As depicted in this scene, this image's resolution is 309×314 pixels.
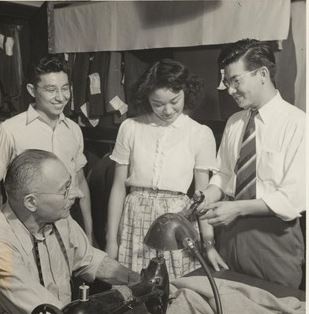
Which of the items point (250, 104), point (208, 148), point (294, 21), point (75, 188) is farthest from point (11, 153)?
point (294, 21)

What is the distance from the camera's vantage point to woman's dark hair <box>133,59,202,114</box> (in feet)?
3.09

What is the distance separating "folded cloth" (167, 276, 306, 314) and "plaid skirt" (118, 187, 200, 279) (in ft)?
0.71

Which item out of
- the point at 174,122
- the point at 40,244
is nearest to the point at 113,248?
the point at 40,244

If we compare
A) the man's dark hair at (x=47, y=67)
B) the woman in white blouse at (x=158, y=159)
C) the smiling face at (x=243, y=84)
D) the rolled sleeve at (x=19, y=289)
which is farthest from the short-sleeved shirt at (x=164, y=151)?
the rolled sleeve at (x=19, y=289)

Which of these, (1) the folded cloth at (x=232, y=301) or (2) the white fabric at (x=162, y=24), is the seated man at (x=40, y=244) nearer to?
(1) the folded cloth at (x=232, y=301)

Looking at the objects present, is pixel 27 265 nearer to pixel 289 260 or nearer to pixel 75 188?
pixel 75 188

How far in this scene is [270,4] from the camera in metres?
0.82

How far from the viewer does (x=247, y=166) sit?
0.88 metres

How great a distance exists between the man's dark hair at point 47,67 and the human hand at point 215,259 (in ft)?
1.81

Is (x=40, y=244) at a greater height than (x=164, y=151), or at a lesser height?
lesser

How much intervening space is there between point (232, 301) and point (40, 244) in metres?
0.39

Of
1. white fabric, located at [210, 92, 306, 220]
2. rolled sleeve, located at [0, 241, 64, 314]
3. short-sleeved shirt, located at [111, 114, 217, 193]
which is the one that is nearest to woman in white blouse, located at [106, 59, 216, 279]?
short-sleeved shirt, located at [111, 114, 217, 193]

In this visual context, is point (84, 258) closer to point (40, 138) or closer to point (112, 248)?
point (112, 248)

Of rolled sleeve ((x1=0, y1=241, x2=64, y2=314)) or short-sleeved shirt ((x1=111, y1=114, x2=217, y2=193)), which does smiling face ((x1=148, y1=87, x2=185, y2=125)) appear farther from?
rolled sleeve ((x1=0, y1=241, x2=64, y2=314))
